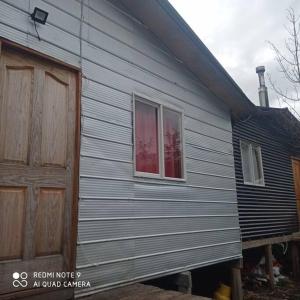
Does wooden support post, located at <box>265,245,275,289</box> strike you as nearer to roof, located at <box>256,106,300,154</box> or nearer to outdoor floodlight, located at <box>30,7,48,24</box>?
roof, located at <box>256,106,300,154</box>

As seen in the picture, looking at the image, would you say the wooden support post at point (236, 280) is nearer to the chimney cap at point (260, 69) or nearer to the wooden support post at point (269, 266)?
the wooden support post at point (269, 266)

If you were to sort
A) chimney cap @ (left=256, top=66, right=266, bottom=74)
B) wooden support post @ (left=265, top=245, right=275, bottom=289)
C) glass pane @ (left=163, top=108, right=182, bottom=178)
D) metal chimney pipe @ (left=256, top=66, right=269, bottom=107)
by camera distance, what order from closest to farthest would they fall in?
glass pane @ (left=163, top=108, right=182, bottom=178), wooden support post @ (left=265, top=245, right=275, bottom=289), metal chimney pipe @ (left=256, top=66, right=269, bottom=107), chimney cap @ (left=256, top=66, right=266, bottom=74)

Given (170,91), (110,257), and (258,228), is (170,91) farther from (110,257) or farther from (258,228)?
(258,228)

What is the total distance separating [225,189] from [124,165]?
9.24 ft

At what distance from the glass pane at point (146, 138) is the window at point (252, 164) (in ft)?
11.8

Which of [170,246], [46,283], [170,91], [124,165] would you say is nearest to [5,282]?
[46,283]

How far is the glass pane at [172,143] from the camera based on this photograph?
200 inches

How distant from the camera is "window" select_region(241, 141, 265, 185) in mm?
8039

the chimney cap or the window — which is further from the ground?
the chimney cap

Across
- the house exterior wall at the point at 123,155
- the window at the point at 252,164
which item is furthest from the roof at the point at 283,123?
the house exterior wall at the point at 123,155

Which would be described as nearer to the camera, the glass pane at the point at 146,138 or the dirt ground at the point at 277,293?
the glass pane at the point at 146,138

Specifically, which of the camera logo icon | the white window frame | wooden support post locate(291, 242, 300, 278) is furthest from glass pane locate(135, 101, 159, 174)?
wooden support post locate(291, 242, 300, 278)

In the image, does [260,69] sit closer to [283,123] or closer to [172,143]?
[283,123]

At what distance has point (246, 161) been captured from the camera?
8234 millimetres
